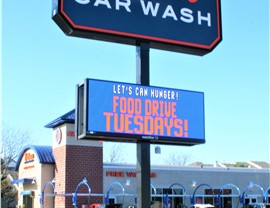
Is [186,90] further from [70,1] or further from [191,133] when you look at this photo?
[70,1]

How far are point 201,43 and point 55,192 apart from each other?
58.3 ft

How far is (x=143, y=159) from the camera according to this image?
1001cm

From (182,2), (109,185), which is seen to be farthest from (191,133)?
(109,185)

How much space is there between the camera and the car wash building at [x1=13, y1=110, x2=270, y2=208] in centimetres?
2573

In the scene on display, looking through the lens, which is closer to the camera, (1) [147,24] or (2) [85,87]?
(2) [85,87]

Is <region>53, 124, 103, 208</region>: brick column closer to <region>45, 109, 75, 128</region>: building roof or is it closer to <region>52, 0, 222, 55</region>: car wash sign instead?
<region>45, 109, 75, 128</region>: building roof

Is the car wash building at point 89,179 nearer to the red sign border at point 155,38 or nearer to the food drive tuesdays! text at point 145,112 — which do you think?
the red sign border at point 155,38

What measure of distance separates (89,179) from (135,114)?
17202 mm

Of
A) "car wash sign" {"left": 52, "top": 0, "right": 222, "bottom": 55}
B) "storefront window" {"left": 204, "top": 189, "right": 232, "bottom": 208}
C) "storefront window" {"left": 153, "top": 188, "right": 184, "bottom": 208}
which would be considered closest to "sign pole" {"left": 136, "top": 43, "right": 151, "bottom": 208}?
"car wash sign" {"left": 52, "top": 0, "right": 222, "bottom": 55}

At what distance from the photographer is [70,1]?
977 cm

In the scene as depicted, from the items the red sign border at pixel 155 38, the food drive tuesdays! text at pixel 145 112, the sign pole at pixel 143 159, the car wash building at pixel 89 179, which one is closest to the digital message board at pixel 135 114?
the food drive tuesdays! text at pixel 145 112

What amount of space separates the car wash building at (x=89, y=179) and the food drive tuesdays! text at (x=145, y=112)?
1357 cm

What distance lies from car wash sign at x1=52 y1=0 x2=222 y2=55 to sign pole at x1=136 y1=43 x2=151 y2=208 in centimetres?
45

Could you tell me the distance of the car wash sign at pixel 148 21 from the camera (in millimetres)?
9805
